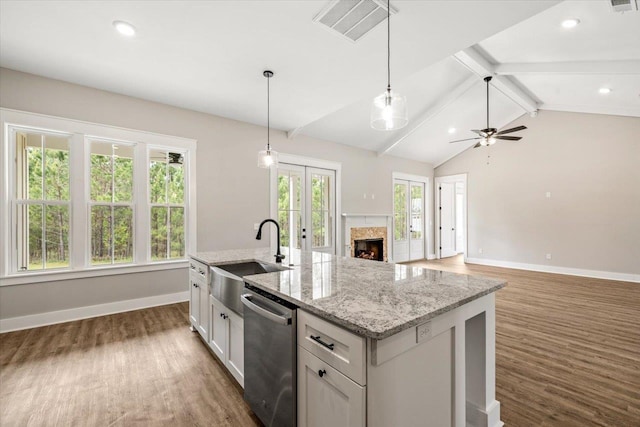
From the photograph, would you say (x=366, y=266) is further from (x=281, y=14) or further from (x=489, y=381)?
(x=281, y=14)

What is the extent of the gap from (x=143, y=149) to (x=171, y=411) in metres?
3.45

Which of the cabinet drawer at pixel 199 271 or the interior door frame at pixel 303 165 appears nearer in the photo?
the cabinet drawer at pixel 199 271

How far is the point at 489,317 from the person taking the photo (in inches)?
67.1

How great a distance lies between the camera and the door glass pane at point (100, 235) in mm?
3779

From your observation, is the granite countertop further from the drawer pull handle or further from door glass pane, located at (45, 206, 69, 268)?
door glass pane, located at (45, 206, 69, 268)

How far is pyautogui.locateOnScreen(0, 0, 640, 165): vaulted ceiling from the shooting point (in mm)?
2365

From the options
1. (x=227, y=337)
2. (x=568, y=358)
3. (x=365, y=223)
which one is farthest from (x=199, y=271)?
(x=365, y=223)

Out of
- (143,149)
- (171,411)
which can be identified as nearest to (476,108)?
(143,149)

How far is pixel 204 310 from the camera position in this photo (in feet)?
8.93

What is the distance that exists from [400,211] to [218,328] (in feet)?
21.1

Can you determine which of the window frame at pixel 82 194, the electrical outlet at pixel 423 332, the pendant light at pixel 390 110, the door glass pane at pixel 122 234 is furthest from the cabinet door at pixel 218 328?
the door glass pane at pixel 122 234

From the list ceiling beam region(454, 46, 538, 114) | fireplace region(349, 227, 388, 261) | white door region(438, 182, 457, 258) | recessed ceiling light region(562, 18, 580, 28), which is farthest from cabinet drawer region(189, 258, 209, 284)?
white door region(438, 182, 457, 258)

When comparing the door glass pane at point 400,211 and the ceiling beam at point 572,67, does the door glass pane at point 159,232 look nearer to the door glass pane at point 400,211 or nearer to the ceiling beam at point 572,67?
the door glass pane at point 400,211

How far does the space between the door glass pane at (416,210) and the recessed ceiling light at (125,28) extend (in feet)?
23.7
